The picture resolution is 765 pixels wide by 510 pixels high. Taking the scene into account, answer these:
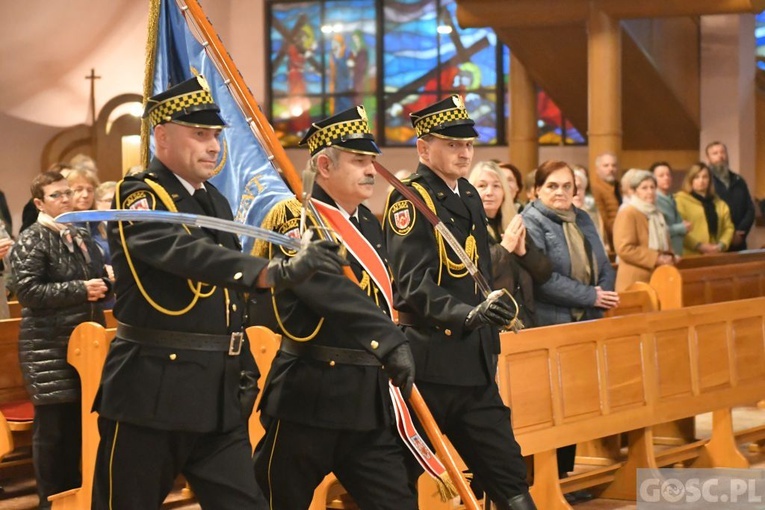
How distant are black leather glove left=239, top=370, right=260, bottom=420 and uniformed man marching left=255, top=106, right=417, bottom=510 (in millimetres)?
185

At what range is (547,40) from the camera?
46.4 feet

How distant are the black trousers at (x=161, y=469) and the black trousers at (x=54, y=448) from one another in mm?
2186

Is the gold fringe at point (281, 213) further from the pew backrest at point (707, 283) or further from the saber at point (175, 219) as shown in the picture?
the pew backrest at point (707, 283)

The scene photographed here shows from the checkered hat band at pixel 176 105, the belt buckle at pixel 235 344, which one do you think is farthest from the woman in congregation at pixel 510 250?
the checkered hat band at pixel 176 105

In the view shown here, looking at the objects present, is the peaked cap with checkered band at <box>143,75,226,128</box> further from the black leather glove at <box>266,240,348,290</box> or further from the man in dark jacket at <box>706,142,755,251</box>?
the man in dark jacket at <box>706,142,755,251</box>

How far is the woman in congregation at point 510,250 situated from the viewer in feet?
19.8

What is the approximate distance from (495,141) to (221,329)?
14.7m

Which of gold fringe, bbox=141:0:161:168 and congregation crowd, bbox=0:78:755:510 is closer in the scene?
congregation crowd, bbox=0:78:755:510

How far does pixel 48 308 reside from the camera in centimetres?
563

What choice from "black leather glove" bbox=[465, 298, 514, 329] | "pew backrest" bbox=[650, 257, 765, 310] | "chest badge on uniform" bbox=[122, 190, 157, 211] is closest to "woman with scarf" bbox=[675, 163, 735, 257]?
"pew backrest" bbox=[650, 257, 765, 310]

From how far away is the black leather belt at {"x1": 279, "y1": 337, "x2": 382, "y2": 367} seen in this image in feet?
12.6

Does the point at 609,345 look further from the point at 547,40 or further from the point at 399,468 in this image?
the point at 547,40

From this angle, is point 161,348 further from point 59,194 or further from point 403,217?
point 59,194

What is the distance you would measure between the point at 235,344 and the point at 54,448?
2372 mm
